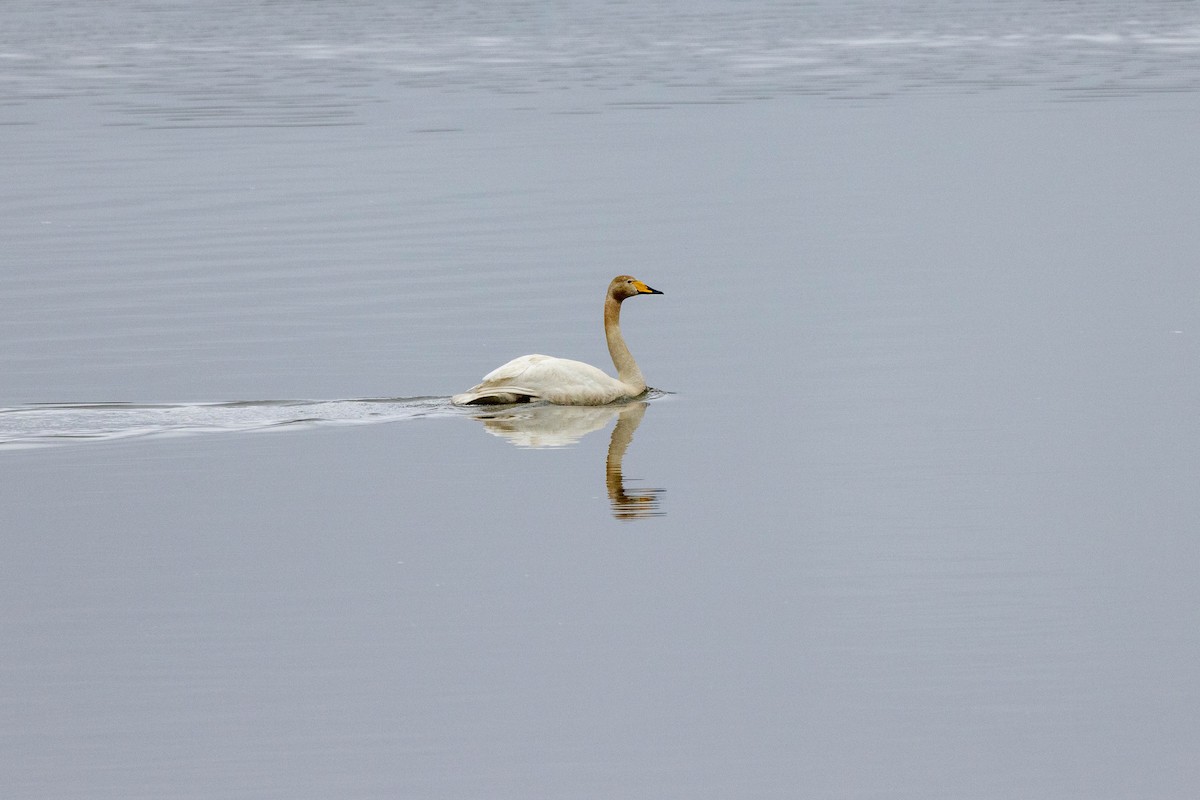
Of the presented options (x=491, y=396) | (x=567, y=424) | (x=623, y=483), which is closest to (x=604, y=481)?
(x=623, y=483)

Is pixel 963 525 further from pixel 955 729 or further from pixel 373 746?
pixel 373 746

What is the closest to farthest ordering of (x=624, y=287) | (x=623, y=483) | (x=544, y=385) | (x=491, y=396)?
(x=623, y=483), (x=491, y=396), (x=544, y=385), (x=624, y=287)

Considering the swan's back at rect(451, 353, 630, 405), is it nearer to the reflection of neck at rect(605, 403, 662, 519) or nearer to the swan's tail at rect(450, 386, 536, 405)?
the swan's tail at rect(450, 386, 536, 405)

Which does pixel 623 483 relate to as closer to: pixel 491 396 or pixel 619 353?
pixel 491 396

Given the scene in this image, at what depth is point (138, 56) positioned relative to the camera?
5672cm

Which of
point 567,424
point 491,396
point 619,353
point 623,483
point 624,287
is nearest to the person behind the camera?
point 623,483

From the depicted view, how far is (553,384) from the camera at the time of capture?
575 inches

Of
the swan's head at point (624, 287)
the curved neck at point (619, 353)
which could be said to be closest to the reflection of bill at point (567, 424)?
the curved neck at point (619, 353)

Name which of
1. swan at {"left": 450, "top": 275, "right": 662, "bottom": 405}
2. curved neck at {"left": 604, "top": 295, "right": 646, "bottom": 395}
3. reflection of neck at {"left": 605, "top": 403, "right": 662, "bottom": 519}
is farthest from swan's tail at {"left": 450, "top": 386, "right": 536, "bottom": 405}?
curved neck at {"left": 604, "top": 295, "right": 646, "bottom": 395}

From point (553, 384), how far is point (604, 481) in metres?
2.71

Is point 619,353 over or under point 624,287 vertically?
under

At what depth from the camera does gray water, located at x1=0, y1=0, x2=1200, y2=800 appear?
25.9 ft

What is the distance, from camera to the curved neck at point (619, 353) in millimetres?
15070

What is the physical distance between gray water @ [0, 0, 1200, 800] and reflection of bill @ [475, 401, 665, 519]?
0.18 ft
